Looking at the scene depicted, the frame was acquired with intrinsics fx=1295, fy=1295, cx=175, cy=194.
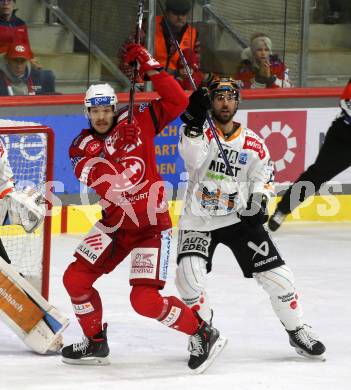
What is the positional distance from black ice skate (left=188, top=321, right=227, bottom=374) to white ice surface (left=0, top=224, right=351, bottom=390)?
2.0 inches

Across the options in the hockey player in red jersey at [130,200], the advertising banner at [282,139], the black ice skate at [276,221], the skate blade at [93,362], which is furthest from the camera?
the advertising banner at [282,139]

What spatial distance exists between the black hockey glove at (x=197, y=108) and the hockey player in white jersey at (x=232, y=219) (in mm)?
115

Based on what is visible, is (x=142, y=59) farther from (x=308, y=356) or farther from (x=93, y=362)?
(x=308, y=356)

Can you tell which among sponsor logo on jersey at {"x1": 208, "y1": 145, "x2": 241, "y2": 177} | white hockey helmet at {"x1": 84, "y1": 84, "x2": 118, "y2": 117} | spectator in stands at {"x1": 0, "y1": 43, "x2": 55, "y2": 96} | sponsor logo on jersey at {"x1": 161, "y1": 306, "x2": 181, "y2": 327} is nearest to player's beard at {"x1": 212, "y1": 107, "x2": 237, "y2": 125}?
sponsor logo on jersey at {"x1": 208, "y1": 145, "x2": 241, "y2": 177}

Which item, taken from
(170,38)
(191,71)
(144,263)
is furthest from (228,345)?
(191,71)

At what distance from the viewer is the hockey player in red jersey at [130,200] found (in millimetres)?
5629

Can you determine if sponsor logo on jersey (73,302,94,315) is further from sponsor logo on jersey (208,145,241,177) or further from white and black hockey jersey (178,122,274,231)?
sponsor logo on jersey (208,145,241,177)

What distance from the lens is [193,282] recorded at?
577cm

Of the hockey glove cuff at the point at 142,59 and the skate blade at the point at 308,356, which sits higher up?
the hockey glove cuff at the point at 142,59

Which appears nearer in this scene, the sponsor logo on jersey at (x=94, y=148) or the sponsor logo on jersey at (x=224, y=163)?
the sponsor logo on jersey at (x=94, y=148)

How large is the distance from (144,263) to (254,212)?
22.7 inches

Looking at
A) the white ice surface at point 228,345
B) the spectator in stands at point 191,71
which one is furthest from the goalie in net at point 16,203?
the spectator in stands at point 191,71

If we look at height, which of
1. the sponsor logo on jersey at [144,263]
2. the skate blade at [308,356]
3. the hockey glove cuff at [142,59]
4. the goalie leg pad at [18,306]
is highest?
the hockey glove cuff at [142,59]

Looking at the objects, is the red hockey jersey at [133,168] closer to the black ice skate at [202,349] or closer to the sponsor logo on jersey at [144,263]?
the sponsor logo on jersey at [144,263]
